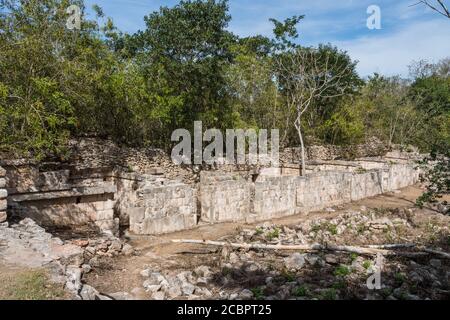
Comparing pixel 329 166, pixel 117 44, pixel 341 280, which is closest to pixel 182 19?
pixel 117 44

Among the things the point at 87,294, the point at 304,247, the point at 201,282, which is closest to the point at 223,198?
the point at 304,247

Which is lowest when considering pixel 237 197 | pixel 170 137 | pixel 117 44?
pixel 237 197

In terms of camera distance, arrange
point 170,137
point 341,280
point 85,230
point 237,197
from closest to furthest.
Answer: point 341,280 < point 85,230 < point 237,197 < point 170,137

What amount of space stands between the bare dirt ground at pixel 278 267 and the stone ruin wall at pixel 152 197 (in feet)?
1.72

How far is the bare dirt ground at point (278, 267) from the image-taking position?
6582 mm

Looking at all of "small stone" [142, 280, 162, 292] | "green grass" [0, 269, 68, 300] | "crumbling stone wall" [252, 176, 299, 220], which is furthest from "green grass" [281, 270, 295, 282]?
"crumbling stone wall" [252, 176, 299, 220]

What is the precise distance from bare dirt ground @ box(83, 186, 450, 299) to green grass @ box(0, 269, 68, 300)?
47.4 inches

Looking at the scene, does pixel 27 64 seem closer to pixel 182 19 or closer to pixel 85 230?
pixel 85 230

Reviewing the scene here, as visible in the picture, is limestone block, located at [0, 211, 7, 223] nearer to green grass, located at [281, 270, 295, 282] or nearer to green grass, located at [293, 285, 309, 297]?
green grass, located at [281, 270, 295, 282]

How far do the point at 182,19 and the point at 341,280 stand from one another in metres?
13.9

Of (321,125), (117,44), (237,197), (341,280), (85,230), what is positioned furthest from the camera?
(321,125)

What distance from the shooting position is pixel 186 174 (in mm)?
17078

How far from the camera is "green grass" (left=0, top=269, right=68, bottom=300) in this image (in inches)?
194

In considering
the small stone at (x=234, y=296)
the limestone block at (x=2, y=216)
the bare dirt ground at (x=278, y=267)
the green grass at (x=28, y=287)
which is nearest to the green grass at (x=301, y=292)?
the bare dirt ground at (x=278, y=267)
